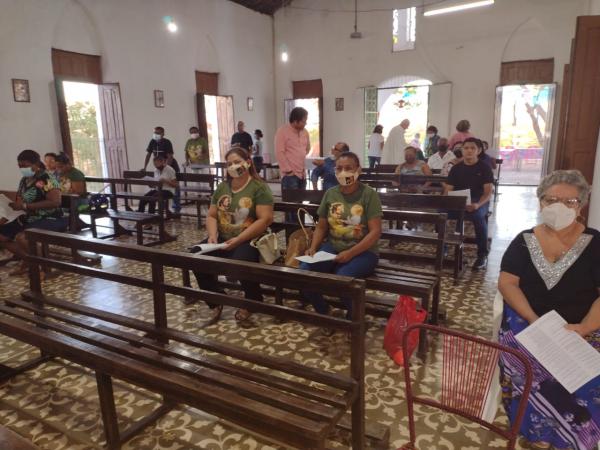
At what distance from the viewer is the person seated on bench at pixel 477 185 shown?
4.54 metres

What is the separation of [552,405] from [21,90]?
8042 millimetres

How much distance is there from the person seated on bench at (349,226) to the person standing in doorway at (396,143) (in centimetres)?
661

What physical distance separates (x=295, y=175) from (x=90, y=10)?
5416 millimetres

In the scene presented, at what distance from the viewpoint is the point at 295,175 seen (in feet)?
18.3

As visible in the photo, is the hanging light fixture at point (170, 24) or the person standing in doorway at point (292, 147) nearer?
the person standing in doorway at point (292, 147)

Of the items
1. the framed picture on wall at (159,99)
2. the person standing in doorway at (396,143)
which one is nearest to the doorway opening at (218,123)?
the framed picture on wall at (159,99)

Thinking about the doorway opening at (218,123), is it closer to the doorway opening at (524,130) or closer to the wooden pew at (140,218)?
the wooden pew at (140,218)

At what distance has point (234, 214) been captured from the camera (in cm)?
337

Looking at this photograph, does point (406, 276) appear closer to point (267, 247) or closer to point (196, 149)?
→ point (267, 247)

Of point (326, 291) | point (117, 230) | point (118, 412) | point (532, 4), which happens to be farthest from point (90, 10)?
point (532, 4)

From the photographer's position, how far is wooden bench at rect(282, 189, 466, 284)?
4020mm

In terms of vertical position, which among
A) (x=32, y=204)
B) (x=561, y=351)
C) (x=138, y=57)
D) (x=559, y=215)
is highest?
(x=138, y=57)

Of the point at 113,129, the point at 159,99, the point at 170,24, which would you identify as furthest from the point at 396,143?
the point at 113,129

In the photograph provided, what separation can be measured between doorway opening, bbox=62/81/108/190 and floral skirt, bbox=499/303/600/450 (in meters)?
8.09
